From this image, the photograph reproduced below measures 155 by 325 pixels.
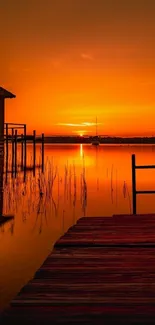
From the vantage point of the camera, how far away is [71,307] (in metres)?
4.26

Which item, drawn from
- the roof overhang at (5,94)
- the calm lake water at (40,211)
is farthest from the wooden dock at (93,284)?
the roof overhang at (5,94)

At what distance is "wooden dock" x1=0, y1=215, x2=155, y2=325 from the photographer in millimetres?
4051

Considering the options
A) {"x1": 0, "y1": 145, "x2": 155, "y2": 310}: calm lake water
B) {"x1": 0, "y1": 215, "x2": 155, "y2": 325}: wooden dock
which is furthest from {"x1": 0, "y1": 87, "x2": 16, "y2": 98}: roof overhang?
{"x1": 0, "y1": 215, "x2": 155, "y2": 325}: wooden dock

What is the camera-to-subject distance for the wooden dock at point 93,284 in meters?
4.05

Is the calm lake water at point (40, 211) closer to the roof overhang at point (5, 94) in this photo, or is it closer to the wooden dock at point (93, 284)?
the wooden dock at point (93, 284)

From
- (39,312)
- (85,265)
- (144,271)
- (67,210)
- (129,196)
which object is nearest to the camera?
(39,312)

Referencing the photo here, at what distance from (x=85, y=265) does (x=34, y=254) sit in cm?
489

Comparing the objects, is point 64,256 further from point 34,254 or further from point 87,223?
point 34,254

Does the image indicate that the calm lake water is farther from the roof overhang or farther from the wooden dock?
the roof overhang

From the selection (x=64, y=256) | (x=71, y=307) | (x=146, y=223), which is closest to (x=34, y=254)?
(x=146, y=223)

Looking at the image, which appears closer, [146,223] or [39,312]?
[39,312]

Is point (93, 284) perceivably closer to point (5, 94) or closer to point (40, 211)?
point (40, 211)

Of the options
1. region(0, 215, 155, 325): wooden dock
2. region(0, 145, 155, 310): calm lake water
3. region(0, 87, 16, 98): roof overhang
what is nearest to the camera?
region(0, 215, 155, 325): wooden dock

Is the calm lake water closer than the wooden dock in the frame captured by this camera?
No
